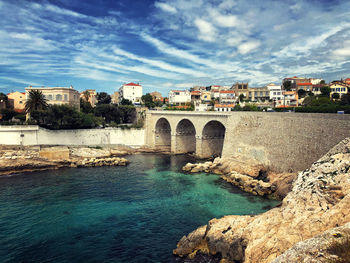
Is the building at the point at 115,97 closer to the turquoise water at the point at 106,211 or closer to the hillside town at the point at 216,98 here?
→ the hillside town at the point at 216,98

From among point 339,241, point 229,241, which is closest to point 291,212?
point 229,241

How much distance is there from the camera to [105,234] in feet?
60.0

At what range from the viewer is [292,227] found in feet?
40.4

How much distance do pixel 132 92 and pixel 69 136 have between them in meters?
50.8

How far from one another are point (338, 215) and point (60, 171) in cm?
3334

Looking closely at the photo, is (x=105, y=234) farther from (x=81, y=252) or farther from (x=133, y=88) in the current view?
(x=133, y=88)

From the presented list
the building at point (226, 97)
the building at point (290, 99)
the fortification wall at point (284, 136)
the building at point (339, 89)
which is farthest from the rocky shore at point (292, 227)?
the building at point (226, 97)

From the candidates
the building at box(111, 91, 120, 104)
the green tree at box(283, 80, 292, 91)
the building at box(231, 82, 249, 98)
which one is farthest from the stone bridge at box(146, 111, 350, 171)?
the building at box(111, 91, 120, 104)

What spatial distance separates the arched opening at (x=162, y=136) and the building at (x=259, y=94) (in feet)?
129

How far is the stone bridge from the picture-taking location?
931 inches

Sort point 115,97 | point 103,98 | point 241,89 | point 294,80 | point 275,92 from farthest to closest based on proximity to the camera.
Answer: point 115,97 < point 241,89 < point 294,80 < point 103,98 < point 275,92

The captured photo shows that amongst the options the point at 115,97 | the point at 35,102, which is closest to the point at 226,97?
the point at 35,102

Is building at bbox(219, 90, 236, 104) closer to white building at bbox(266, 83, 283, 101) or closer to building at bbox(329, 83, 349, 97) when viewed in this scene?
white building at bbox(266, 83, 283, 101)

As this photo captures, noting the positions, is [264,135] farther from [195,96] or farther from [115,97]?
[115,97]
